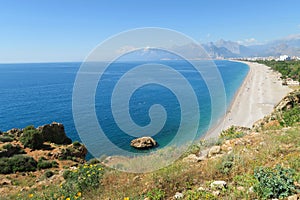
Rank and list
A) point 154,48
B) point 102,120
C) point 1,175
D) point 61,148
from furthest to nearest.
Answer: point 102,120, point 61,148, point 1,175, point 154,48

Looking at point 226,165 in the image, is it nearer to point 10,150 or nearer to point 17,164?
point 17,164

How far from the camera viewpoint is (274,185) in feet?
12.2

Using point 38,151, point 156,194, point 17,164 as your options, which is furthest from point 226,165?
point 38,151

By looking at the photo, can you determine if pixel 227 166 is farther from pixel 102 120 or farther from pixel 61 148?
pixel 102 120

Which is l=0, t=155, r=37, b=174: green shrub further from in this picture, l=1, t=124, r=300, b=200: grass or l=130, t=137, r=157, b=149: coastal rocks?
l=1, t=124, r=300, b=200: grass

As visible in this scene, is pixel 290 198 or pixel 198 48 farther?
pixel 198 48

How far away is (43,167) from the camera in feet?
56.4

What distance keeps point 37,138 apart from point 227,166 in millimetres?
20880

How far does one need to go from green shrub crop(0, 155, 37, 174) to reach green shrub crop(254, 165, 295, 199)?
17.8 metres

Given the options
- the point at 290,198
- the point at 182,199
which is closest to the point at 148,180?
the point at 182,199

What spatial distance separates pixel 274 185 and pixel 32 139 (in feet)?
73.6

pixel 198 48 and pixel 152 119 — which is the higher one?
pixel 198 48

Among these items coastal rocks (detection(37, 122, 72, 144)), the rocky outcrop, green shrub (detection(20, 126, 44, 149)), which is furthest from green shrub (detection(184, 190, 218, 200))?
coastal rocks (detection(37, 122, 72, 144))

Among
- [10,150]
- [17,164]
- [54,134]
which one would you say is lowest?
[17,164]
